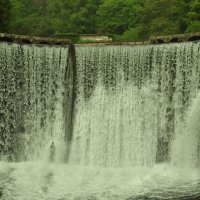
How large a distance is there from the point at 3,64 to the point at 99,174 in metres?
7.45

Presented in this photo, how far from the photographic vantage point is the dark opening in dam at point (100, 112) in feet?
76.1

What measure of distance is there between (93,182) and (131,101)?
480 centimetres

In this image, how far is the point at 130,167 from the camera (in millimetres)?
24078

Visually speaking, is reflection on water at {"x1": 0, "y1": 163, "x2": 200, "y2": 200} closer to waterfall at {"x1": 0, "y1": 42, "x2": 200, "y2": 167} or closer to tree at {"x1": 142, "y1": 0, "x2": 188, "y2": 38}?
waterfall at {"x1": 0, "y1": 42, "x2": 200, "y2": 167}

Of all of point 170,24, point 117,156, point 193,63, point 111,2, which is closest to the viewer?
point 193,63

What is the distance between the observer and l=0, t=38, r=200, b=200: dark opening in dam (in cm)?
2319

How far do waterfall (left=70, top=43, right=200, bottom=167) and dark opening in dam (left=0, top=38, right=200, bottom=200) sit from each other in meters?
0.05

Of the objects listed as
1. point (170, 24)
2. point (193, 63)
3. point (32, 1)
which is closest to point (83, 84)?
point (193, 63)

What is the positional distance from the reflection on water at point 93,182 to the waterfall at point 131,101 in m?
0.94

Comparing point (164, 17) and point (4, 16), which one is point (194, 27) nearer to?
point (164, 17)

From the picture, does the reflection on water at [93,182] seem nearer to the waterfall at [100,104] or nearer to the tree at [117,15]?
the waterfall at [100,104]

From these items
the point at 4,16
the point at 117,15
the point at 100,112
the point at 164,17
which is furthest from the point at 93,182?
the point at 117,15

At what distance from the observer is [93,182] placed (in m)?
22.1

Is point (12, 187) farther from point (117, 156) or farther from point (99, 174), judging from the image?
point (117, 156)
